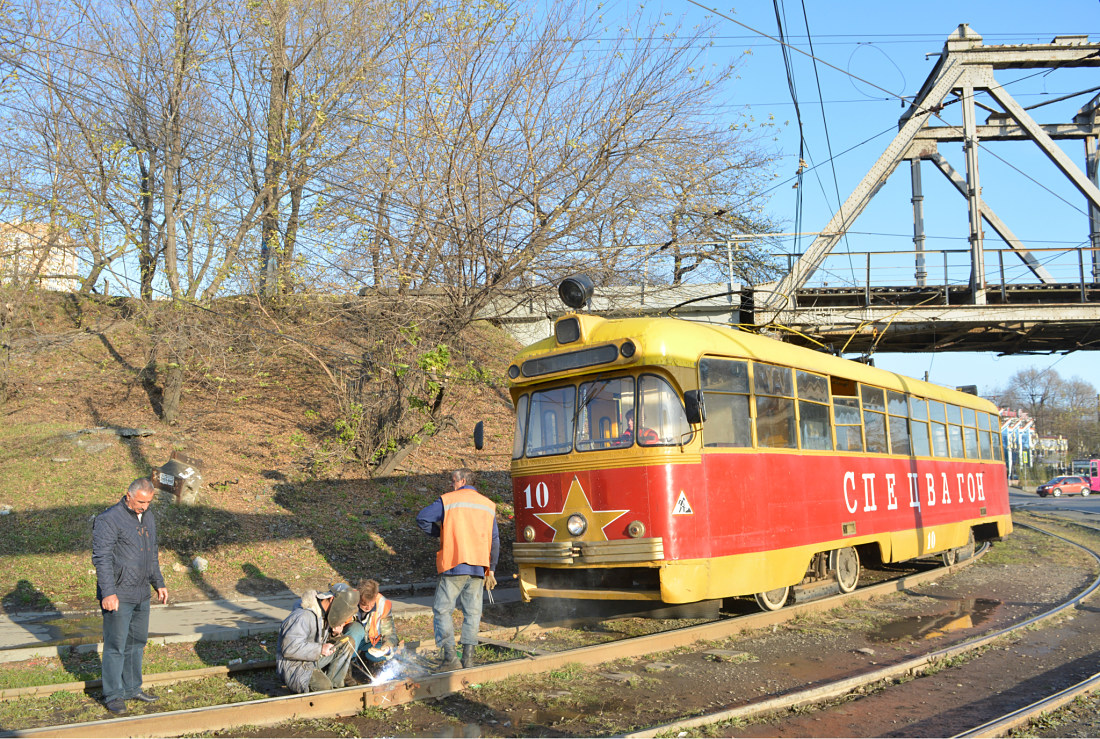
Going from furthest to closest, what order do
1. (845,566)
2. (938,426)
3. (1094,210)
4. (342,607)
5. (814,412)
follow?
(1094,210) < (938,426) < (845,566) < (814,412) < (342,607)

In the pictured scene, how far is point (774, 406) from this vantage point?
9.79 meters

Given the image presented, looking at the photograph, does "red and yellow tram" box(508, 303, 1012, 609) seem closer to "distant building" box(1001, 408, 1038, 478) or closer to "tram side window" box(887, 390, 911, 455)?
"tram side window" box(887, 390, 911, 455)

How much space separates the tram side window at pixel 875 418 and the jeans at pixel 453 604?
668 centimetres

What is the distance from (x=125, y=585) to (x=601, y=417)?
476 cm

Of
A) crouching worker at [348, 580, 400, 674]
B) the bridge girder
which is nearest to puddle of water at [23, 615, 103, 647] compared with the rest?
crouching worker at [348, 580, 400, 674]

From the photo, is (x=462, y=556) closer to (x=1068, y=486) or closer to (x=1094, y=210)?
(x=1094, y=210)

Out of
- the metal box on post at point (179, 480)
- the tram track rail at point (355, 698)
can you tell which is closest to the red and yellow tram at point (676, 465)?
the tram track rail at point (355, 698)

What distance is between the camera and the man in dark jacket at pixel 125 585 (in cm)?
605

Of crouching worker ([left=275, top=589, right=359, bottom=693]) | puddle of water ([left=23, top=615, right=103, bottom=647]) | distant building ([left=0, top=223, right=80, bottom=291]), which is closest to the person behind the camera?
crouching worker ([left=275, top=589, right=359, bottom=693])

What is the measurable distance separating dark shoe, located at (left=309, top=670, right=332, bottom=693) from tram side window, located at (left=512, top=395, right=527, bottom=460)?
12.6 ft

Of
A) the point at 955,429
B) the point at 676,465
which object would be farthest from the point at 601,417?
the point at 955,429

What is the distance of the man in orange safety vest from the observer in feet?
24.4

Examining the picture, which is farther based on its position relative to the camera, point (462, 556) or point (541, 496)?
point (541, 496)

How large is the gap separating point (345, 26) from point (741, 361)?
38.6 ft
